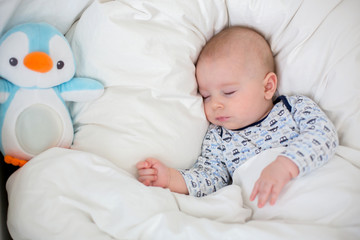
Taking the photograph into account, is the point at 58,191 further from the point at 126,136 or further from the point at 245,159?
the point at 245,159

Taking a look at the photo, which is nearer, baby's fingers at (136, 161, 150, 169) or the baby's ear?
baby's fingers at (136, 161, 150, 169)

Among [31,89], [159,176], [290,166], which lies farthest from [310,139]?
[31,89]

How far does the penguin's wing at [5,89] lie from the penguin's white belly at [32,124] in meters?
0.02

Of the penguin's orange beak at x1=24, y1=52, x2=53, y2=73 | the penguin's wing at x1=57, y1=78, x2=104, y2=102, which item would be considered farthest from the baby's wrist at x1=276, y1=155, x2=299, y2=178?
the penguin's orange beak at x1=24, y1=52, x2=53, y2=73

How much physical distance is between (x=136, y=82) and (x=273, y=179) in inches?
19.2

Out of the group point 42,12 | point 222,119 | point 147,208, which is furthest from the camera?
point 222,119

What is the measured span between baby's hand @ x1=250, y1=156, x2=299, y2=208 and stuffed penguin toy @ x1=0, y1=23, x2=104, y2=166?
55 centimetres

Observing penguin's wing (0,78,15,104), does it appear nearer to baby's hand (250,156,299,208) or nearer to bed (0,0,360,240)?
bed (0,0,360,240)

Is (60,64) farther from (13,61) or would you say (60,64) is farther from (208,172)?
(208,172)

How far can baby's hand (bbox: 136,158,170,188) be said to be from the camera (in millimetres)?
962

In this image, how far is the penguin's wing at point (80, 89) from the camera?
99 centimetres

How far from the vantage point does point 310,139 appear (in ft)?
3.27

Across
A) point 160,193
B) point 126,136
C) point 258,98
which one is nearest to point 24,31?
point 126,136

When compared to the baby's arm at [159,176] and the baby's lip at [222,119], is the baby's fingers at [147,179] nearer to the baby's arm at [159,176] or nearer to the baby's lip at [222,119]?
the baby's arm at [159,176]
